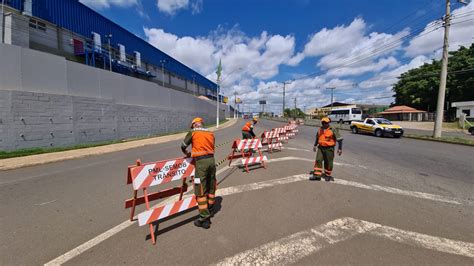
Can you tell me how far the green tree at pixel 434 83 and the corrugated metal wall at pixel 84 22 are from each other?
45.6 meters

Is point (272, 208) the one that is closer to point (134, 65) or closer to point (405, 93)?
point (134, 65)

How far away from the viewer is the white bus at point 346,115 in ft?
125

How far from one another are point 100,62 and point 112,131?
1334 centimetres

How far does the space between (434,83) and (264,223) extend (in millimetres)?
59007

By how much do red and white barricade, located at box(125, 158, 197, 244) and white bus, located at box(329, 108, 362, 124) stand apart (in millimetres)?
40783

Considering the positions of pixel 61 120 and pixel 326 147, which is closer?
pixel 326 147

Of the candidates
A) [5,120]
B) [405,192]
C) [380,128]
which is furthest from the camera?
[380,128]

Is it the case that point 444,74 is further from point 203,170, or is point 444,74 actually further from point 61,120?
point 61,120

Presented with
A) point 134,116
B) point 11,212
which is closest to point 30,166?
point 11,212

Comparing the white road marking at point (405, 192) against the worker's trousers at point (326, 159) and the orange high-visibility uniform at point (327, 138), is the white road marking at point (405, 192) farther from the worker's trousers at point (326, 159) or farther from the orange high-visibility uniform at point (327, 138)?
the orange high-visibility uniform at point (327, 138)

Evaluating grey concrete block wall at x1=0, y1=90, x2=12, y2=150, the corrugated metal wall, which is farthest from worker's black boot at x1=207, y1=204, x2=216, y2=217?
the corrugated metal wall

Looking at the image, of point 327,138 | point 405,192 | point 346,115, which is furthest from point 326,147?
point 346,115

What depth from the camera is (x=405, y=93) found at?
51.6m

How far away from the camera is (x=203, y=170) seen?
358 cm
